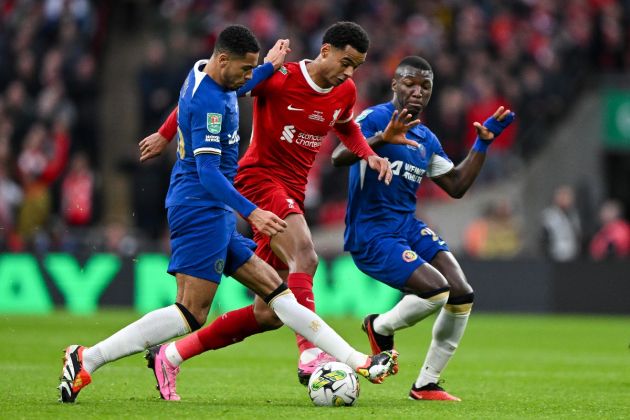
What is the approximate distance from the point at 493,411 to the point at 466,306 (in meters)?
1.09

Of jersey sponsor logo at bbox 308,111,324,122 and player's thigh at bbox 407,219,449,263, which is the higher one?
jersey sponsor logo at bbox 308,111,324,122

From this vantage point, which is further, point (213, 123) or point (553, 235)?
point (553, 235)

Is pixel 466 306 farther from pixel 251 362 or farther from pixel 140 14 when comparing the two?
pixel 140 14

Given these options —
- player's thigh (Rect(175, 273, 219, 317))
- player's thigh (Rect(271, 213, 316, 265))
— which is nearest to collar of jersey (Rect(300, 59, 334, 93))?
player's thigh (Rect(271, 213, 316, 265))

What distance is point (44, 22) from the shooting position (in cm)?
2109

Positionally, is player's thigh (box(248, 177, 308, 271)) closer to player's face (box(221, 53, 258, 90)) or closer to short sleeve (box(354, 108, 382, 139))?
short sleeve (box(354, 108, 382, 139))

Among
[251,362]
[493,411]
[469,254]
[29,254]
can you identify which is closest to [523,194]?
[469,254]

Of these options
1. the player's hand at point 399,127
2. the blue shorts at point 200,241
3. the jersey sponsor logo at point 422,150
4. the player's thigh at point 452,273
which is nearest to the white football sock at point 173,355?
the blue shorts at point 200,241

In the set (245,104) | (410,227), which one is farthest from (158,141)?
(245,104)

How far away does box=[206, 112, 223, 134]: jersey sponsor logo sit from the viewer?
7.93 meters

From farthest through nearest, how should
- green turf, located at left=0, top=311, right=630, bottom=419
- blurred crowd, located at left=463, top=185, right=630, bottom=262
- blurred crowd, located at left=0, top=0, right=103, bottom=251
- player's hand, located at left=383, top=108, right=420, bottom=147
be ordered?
blurred crowd, located at left=463, top=185, right=630, bottom=262, blurred crowd, located at left=0, top=0, right=103, bottom=251, player's hand, located at left=383, top=108, right=420, bottom=147, green turf, located at left=0, top=311, right=630, bottom=419

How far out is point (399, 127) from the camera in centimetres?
884

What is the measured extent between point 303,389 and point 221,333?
2.97ft

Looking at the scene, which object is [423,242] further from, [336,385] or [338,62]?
[336,385]
